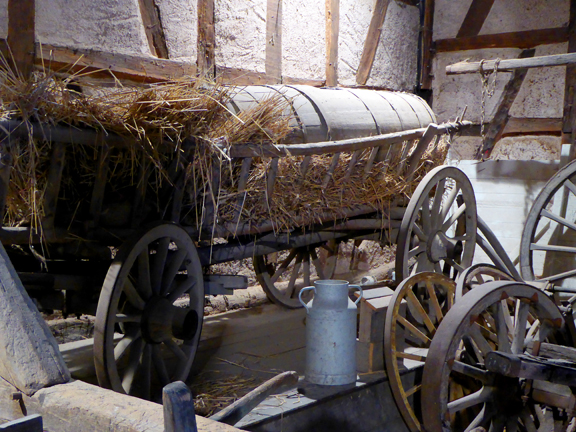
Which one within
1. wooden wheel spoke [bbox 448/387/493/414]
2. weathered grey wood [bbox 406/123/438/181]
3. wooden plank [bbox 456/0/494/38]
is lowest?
wooden wheel spoke [bbox 448/387/493/414]

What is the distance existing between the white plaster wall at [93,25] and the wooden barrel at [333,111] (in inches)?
57.1

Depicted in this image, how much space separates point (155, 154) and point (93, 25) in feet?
7.45

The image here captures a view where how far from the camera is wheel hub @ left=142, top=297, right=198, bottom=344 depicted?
3.01 meters

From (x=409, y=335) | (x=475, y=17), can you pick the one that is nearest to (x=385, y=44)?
(x=475, y=17)

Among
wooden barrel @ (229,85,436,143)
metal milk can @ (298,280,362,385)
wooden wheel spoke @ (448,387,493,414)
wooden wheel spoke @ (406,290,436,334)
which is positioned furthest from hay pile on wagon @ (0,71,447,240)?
wooden wheel spoke @ (448,387,493,414)

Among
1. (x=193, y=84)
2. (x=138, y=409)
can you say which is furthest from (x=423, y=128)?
(x=138, y=409)

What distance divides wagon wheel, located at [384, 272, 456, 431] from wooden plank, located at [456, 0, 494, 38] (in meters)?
4.32

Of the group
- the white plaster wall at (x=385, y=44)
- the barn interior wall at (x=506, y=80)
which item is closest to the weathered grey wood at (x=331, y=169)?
the white plaster wall at (x=385, y=44)

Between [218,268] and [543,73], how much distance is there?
14.2 ft

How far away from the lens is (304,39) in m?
6.29

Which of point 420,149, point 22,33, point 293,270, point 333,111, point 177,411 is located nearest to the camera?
point 177,411

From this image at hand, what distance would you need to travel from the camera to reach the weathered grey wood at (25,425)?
1383mm

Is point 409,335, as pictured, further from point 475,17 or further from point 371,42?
point 475,17

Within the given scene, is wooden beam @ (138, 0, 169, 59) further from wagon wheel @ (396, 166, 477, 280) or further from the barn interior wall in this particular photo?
the barn interior wall
